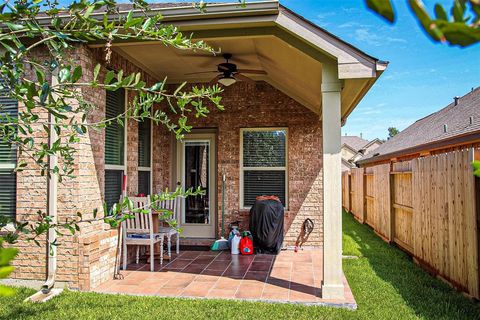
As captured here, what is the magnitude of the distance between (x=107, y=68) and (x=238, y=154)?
124 inches

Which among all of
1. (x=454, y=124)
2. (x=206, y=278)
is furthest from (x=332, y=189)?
(x=454, y=124)

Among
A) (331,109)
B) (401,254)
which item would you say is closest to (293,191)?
(401,254)

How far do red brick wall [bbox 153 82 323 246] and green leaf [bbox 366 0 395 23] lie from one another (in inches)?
280

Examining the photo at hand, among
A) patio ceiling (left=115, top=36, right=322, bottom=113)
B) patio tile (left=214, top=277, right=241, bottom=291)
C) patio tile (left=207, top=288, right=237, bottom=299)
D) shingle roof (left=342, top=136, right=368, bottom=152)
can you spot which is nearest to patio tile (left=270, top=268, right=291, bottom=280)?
patio tile (left=214, top=277, right=241, bottom=291)

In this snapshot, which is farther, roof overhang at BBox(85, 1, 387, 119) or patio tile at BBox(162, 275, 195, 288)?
patio tile at BBox(162, 275, 195, 288)

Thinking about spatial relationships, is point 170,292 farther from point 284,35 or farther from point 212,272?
point 284,35

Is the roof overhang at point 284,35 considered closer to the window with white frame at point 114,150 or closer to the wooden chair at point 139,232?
the window with white frame at point 114,150

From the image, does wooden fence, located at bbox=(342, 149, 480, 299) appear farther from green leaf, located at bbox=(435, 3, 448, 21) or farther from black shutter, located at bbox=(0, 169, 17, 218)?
black shutter, located at bbox=(0, 169, 17, 218)

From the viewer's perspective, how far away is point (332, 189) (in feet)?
14.5

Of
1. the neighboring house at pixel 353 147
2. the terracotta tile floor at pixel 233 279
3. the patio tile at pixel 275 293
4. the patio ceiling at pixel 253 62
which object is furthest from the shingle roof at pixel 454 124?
the neighboring house at pixel 353 147

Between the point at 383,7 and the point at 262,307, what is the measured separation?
4.16 meters

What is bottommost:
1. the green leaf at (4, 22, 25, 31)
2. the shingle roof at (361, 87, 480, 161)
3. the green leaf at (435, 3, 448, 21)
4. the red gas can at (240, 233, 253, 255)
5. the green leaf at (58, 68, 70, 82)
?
the red gas can at (240, 233, 253, 255)

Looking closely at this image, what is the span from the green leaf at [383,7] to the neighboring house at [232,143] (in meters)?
3.93

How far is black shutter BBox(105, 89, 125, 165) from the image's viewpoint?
17.9ft
